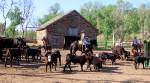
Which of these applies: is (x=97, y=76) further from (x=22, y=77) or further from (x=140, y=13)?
(x=140, y=13)

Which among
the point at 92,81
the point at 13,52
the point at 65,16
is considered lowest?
the point at 92,81

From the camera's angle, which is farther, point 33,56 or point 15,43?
point 15,43

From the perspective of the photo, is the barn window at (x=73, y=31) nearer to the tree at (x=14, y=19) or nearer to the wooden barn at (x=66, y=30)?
the wooden barn at (x=66, y=30)

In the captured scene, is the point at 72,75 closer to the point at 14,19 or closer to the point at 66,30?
the point at 66,30

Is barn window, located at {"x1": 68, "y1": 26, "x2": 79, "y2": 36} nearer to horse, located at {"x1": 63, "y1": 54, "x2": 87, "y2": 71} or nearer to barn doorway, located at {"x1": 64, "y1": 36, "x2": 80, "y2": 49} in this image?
barn doorway, located at {"x1": 64, "y1": 36, "x2": 80, "y2": 49}

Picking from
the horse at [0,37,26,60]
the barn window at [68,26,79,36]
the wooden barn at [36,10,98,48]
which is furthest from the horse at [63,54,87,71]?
the barn window at [68,26,79,36]

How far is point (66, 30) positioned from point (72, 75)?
3362 cm

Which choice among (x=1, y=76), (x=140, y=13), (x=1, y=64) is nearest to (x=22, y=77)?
(x=1, y=76)

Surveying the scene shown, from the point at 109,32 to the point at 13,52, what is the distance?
5511 centimetres

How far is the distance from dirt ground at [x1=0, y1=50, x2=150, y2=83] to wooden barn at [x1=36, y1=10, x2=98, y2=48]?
2833 cm

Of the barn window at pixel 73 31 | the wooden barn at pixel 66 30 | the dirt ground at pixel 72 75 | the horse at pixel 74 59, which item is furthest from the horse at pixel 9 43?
the barn window at pixel 73 31

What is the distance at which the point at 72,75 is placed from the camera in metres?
20.1

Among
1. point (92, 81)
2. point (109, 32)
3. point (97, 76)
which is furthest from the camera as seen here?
point (109, 32)

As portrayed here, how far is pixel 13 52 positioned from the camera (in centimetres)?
2359
